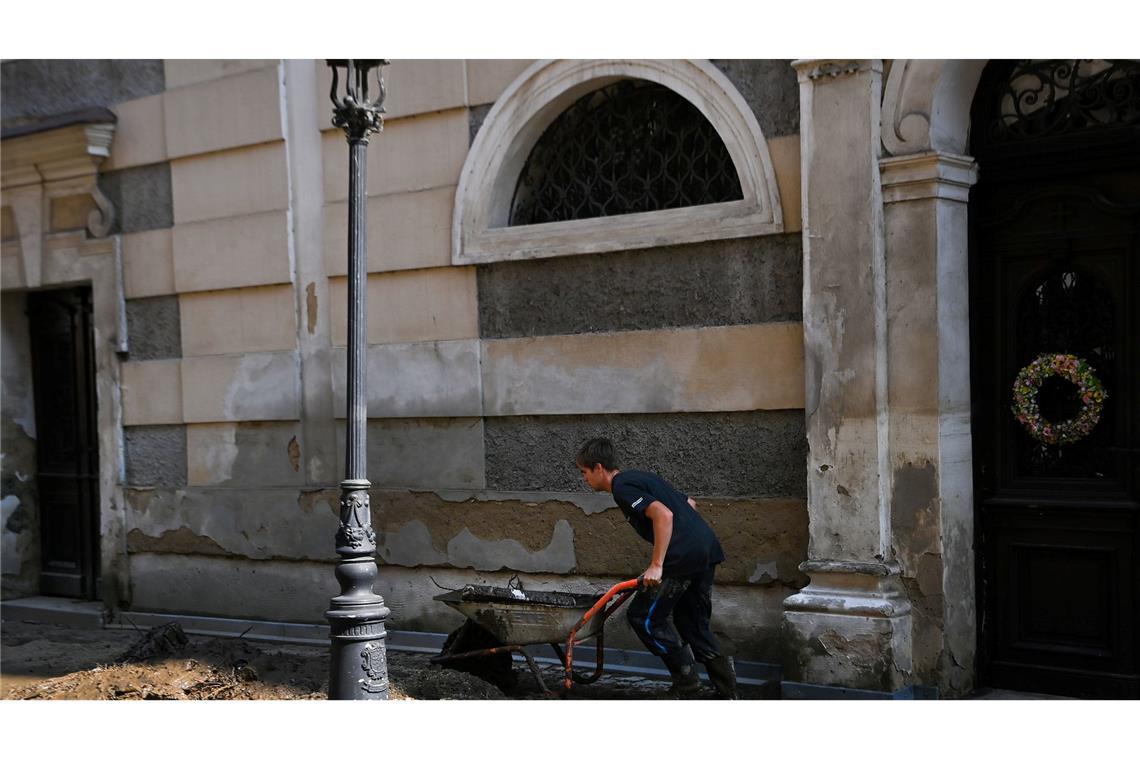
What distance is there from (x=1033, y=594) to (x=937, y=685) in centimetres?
72

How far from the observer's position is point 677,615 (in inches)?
281

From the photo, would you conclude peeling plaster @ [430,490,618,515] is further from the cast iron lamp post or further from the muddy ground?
the cast iron lamp post

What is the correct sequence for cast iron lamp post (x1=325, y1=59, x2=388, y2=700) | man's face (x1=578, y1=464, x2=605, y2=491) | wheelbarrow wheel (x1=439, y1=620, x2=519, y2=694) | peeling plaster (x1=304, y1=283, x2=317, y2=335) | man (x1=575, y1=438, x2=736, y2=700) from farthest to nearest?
peeling plaster (x1=304, y1=283, x2=317, y2=335)
wheelbarrow wheel (x1=439, y1=620, x2=519, y2=694)
man's face (x1=578, y1=464, x2=605, y2=491)
man (x1=575, y1=438, x2=736, y2=700)
cast iron lamp post (x1=325, y1=59, x2=388, y2=700)

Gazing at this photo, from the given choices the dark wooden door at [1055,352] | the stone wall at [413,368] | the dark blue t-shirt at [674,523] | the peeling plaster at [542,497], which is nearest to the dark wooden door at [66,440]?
the stone wall at [413,368]

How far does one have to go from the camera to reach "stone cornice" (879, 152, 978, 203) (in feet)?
22.6

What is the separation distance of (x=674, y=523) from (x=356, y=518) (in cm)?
166

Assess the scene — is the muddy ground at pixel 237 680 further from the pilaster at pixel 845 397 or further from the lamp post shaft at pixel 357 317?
the lamp post shaft at pixel 357 317

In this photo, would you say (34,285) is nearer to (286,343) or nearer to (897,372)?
(286,343)

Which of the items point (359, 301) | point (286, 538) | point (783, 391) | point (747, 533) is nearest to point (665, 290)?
point (783, 391)

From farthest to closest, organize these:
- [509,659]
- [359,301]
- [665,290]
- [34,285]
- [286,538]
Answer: [34,285] → [286,538] → [665,290] → [509,659] → [359,301]

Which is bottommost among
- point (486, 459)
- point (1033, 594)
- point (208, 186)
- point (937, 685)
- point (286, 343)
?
point (937, 685)

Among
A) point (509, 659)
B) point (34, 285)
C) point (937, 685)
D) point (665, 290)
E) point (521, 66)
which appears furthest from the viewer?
point (34, 285)

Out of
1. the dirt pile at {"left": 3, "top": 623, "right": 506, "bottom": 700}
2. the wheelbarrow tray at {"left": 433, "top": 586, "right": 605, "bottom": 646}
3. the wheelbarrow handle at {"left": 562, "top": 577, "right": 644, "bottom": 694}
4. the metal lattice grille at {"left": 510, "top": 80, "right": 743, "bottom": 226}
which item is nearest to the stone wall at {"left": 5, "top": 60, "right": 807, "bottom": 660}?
the metal lattice grille at {"left": 510, "top": 80, "right": 743, "bottom": 226}

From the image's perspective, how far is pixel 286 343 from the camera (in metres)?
9.74
